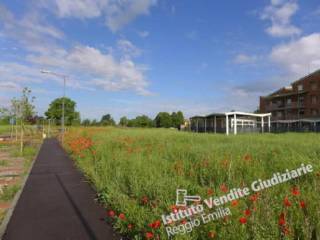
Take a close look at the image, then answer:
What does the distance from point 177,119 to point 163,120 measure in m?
4.68

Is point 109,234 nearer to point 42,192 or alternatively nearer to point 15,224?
point 15,224

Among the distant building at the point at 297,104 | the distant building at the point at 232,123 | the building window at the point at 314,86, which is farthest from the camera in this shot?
the building window at the point at 314,86

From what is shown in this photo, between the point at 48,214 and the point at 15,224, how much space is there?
0.63 m

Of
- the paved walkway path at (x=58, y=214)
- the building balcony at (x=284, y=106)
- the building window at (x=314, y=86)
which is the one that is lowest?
the paved walkway path at (x=58, y=214)

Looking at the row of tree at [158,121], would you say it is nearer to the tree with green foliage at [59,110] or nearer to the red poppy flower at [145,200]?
the tree with green foliage at [59,110]

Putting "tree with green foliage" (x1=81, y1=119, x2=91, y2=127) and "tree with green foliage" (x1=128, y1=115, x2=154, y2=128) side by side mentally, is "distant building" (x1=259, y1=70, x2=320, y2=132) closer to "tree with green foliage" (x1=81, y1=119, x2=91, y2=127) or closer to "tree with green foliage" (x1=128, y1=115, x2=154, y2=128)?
"tree with green foliage" (x1=128, y1=115, x2=154, y2=128)

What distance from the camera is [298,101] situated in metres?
55.6

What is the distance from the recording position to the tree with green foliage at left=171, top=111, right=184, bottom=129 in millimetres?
90062

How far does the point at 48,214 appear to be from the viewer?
557cm

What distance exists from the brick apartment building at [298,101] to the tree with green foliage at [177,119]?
31.3 m

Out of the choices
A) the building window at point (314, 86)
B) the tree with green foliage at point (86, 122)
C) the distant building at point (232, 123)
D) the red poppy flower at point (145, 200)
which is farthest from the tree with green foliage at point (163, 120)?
the red poppy flower at point (145, 200)

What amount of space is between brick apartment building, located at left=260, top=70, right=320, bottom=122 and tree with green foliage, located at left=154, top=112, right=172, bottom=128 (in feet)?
106

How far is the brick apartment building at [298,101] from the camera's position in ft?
171

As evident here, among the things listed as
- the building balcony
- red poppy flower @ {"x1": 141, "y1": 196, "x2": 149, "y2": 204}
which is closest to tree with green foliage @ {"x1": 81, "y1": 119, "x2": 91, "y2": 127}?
the building balcony
